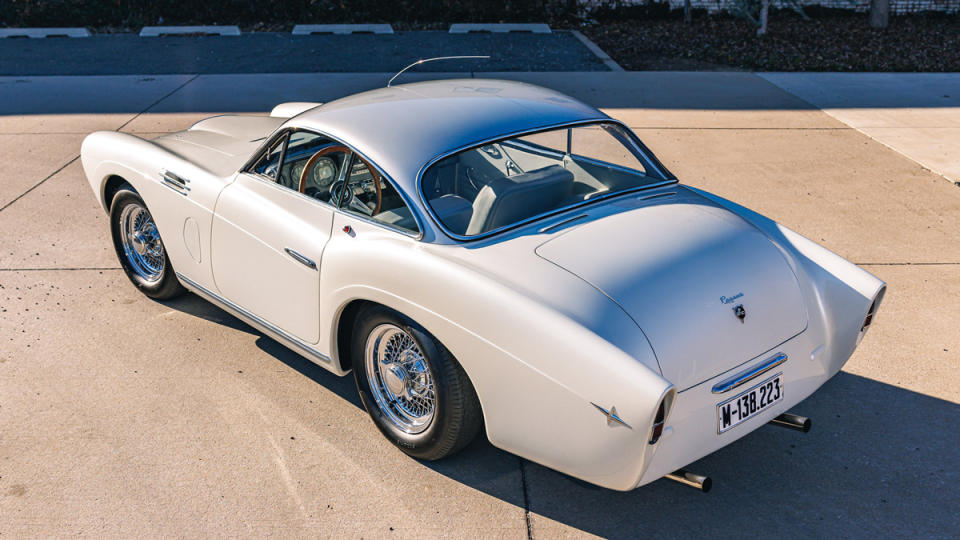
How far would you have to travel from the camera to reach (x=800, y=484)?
3.69 m

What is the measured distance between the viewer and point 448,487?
3705 mm

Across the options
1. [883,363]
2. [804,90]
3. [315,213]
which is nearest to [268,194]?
[315,213]

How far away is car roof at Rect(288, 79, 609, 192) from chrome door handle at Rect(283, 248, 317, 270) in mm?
560

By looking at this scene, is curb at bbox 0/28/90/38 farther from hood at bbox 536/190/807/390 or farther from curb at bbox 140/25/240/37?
hood at bbox 536/190/807/390

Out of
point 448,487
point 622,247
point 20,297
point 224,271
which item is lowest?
point 448,487

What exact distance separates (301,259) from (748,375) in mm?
2071

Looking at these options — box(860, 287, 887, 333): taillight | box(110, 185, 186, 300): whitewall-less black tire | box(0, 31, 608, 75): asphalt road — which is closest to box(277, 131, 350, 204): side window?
box(110, 185, 186, 300): whitewall-less black tire

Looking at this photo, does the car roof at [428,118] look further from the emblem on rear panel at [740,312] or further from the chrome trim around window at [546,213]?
the emblem on rear panel at [740,312]

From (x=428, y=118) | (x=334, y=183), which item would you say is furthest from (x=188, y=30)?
(x=428, y=118)

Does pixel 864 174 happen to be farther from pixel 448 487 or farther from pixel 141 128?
pixel 141 128

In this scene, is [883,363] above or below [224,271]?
below

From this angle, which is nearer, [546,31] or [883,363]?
[883,363]

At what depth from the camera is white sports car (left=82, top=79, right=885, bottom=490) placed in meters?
3.13

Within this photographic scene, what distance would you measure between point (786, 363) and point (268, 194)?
259 centimetres
